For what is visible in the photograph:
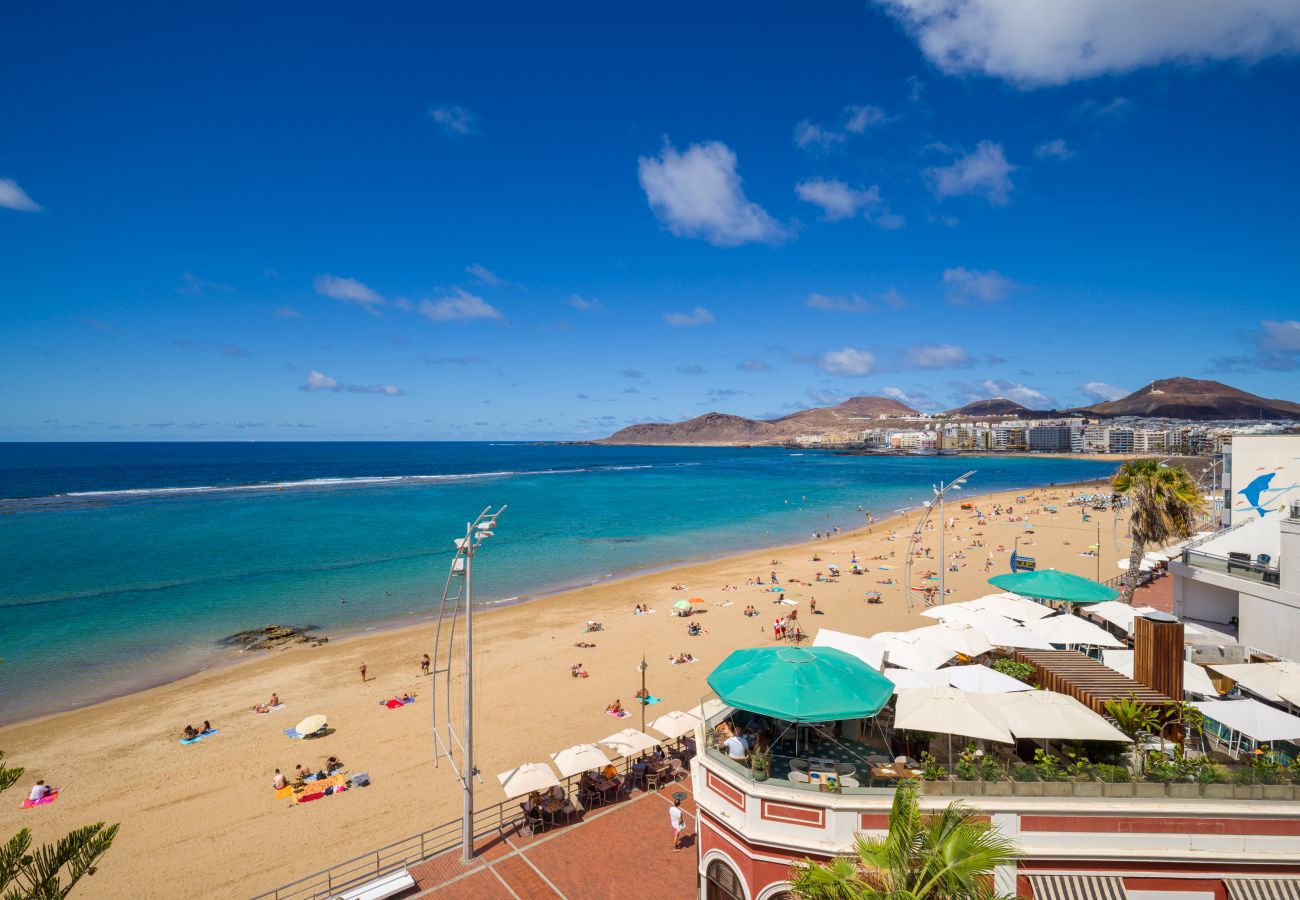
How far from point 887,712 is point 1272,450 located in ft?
71.8

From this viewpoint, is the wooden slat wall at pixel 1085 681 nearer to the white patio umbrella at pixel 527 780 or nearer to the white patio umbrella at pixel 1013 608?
the white patio umbrella at pixel 1013 608

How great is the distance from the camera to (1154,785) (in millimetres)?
7125

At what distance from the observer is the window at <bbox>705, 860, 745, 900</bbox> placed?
8.07 m

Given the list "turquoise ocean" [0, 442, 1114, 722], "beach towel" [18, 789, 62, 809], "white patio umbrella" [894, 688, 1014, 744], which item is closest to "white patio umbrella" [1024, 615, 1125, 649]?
"white patio umbrella" [894, 688, 1014, 744]

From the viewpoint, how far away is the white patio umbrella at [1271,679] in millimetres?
10367

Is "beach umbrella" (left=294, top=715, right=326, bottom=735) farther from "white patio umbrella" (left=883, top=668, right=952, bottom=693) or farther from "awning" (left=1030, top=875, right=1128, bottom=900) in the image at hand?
"awning" (left=1030, top=875, right=1128, bottom=900)

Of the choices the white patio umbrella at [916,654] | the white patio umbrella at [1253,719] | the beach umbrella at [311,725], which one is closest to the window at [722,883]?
the white patio umbrella at [916,654]

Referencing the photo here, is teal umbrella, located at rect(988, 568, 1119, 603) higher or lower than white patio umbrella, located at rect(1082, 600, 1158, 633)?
higher

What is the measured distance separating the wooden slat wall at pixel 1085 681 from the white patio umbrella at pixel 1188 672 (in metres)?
0.72

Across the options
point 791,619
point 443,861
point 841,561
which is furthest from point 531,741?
point 841,561

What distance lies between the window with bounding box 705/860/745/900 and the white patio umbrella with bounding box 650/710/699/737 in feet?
18.5

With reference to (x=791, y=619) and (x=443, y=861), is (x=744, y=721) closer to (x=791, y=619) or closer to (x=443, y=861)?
(x=443, y=861)

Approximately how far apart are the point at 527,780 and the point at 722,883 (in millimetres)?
5527

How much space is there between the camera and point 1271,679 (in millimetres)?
10633
